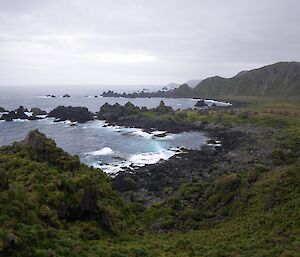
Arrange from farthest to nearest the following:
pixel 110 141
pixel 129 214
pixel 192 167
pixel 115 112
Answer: pixel 115 112 → pixel 110 141 → pixel 192 167 → pixel 129 214

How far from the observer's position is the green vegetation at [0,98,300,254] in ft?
85.1

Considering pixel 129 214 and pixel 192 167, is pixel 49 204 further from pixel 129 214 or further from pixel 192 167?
pixel 192 167

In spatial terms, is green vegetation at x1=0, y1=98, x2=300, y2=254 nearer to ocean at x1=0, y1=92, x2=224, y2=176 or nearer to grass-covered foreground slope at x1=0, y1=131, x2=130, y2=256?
grass-covered foreground slope at x1=0, y1=131, x2=130, y2=256

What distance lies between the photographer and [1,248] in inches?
819

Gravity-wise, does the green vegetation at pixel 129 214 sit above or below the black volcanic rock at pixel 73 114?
below

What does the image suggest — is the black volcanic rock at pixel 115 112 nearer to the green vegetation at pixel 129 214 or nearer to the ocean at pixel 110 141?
the ocean at pixel 110 141

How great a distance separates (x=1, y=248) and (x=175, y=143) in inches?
2931

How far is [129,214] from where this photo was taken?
4356 cm

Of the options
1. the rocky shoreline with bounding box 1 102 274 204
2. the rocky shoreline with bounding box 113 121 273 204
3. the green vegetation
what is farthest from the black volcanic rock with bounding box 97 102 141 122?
the green vegetation

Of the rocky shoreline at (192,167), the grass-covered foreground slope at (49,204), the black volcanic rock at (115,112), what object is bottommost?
the rocky shoreline at (192,167)

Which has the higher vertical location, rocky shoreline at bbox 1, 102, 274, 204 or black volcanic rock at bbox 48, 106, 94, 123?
black volcanic rock at bbox 48, 106, 94, 123

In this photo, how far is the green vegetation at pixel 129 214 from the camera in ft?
85.1

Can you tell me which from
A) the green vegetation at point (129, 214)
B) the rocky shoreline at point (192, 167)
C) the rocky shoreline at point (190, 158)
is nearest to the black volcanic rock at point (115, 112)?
the rocky shoreline at point (190, 158)

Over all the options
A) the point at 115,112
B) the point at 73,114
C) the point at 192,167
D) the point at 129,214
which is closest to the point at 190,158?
the point at 192,167
